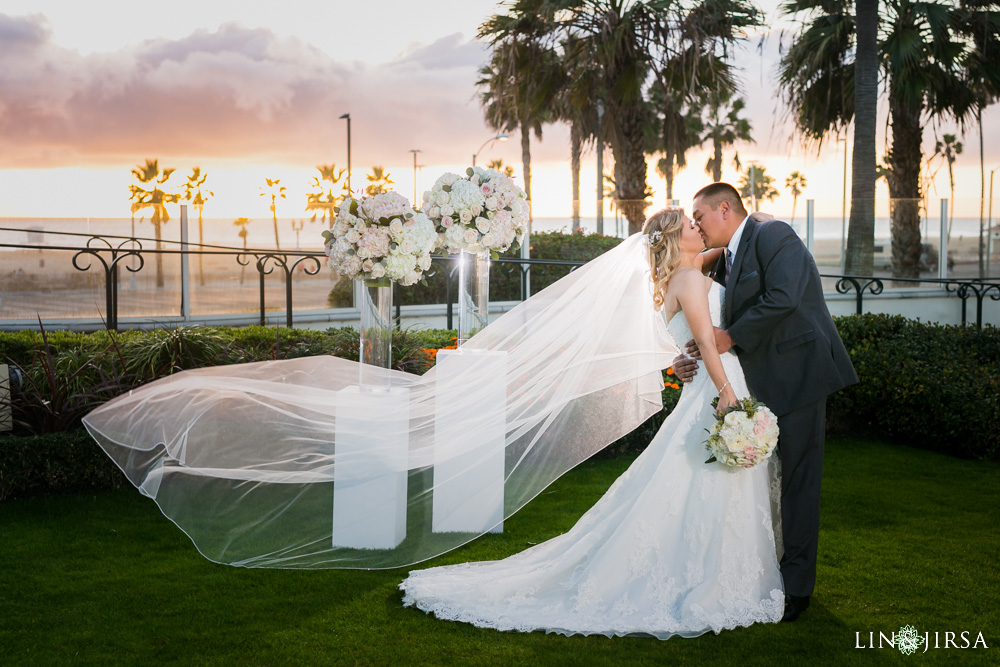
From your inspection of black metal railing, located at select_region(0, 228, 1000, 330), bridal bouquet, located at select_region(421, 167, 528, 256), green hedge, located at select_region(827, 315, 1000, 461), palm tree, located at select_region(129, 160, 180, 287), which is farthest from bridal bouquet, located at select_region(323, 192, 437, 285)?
green hedge, located at select_region(827, 315, 1000, 461)

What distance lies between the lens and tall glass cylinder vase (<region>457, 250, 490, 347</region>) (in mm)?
5012

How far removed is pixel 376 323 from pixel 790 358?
88.7 inches

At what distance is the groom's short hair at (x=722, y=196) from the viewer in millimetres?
3971

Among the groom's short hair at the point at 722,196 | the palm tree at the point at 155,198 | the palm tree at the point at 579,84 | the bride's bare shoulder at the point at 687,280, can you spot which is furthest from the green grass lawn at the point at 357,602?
the palm tree at the point at 579,84

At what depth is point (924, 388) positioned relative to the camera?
7102 mm

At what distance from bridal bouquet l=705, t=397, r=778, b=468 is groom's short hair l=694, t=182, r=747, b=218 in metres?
1.03

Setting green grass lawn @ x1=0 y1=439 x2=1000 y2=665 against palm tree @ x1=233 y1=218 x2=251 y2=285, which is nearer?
green grass lawn @ x1=0 y1=439 x2=1000 y2=665

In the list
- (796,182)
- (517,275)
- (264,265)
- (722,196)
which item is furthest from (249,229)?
(796,182)

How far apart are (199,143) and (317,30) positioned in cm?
377

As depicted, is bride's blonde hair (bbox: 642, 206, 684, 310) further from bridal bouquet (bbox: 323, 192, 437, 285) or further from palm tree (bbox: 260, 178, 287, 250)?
palm tree (bbox: 260, 178, 287, 250)

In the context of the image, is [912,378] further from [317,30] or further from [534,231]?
[317,30]

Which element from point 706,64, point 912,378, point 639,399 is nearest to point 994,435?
point 912,378

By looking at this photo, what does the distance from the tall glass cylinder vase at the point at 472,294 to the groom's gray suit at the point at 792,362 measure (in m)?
1.72

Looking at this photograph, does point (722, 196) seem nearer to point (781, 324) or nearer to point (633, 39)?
point (781, 324)
